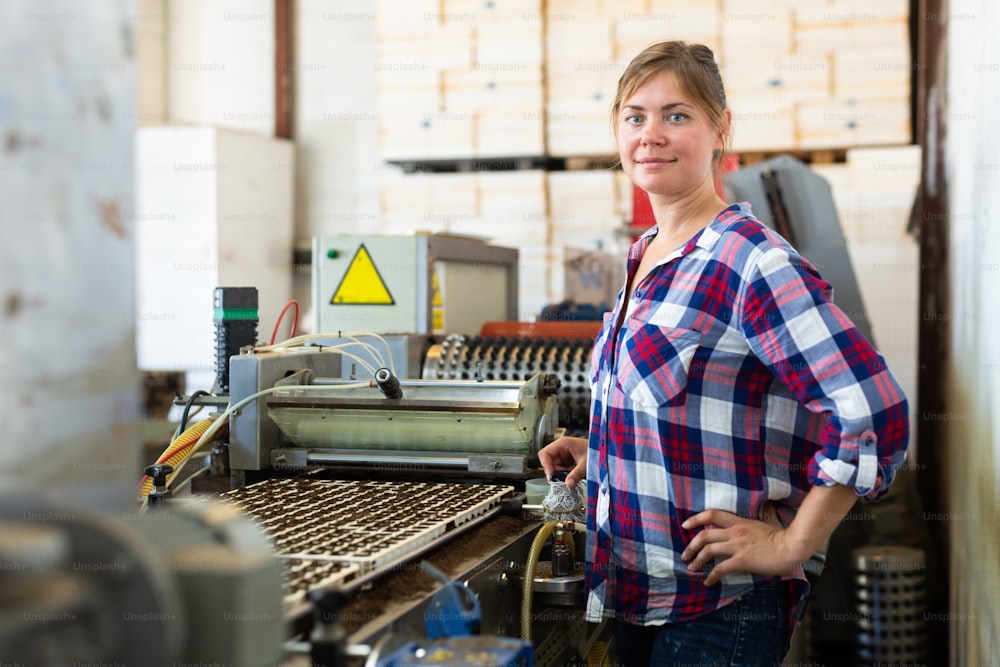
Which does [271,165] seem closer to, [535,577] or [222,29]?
[222,29]

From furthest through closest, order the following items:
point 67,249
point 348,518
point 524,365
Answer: point 524,365
point 348,518
point 67,249

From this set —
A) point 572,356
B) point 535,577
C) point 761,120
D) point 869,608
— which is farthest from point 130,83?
point 761,120

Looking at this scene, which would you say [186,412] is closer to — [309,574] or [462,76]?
[309,574]

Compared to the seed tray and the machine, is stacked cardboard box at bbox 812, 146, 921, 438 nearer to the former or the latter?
the machine

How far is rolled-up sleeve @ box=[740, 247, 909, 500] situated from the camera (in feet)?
3.96

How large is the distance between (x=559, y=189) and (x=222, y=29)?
2.48 metres

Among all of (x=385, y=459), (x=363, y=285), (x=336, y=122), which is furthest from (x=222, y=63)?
(x=385, y=459)

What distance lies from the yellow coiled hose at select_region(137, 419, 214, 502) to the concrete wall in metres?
1.51

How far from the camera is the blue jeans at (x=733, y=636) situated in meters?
1.33

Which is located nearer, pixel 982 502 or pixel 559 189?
pixel 982 502

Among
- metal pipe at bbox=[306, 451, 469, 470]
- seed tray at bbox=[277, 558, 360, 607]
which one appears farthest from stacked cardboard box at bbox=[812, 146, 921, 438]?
seed tray at bbox=[277, 558, 360, 607]

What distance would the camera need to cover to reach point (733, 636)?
1.33 metres

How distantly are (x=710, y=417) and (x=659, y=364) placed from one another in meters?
0.10

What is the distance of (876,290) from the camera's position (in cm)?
423
